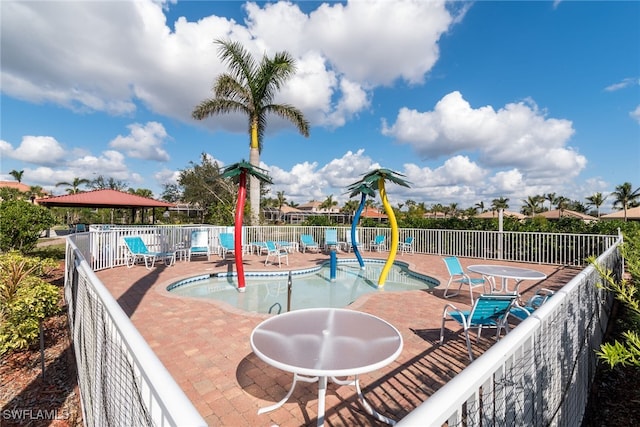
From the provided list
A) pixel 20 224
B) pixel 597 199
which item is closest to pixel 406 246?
pixel 20 224

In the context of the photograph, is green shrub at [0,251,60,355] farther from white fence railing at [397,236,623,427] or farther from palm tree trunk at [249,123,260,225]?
palm tree trunk at [249,123,260,225]

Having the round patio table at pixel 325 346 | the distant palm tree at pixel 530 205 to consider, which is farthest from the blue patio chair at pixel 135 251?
the distant palm tree at pixel 530 205

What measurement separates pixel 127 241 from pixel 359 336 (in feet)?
29.5

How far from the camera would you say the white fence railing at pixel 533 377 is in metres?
0.95

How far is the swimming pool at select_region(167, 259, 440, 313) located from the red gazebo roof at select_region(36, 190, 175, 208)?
357 inches

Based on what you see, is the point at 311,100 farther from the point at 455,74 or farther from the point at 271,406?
the point at 271,406

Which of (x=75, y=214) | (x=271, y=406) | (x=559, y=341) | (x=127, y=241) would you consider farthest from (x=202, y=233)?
(x=75, y=214)

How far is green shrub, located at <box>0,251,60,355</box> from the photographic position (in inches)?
140

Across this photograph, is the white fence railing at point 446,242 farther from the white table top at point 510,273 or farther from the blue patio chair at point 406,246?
the white table top at point 510,273

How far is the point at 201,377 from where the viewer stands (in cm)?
300

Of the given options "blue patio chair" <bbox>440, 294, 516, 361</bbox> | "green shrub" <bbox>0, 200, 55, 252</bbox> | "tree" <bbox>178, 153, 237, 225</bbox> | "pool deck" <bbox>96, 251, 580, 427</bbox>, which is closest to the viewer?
"pool deck" <bbox>96, 251, 580, 427</bbox>

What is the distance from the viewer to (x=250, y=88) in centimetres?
1398

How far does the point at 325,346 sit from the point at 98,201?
1563cm

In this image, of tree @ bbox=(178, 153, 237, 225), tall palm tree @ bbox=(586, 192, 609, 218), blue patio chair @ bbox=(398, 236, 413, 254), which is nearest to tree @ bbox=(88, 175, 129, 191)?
tree @ bbox=(178, 153, 237, 225)
